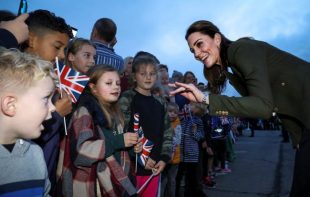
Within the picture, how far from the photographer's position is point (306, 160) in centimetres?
222

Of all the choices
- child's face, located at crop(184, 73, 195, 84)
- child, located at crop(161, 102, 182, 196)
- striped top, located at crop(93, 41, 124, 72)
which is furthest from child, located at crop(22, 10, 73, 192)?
child's face, located at crop(184, 73, 195, 84)

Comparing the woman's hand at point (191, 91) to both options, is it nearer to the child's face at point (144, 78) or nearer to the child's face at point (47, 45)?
the child's face at point (47, 45)

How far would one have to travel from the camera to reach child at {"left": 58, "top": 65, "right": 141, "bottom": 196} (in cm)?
272

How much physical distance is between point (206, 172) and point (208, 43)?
5.19m

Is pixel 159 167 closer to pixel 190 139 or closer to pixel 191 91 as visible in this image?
pixel 191 91

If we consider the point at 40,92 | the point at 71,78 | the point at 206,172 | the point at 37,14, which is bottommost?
the point at 206,172

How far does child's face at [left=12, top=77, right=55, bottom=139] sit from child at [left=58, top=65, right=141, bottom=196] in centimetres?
98

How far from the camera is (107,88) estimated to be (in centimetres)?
329

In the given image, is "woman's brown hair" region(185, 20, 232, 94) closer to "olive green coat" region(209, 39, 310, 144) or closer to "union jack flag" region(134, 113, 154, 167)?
"olive green coat" region(209, 39, 310, 144)

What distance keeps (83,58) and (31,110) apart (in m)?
1.88

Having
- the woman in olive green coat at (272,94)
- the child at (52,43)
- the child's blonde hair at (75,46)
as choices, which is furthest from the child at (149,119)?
the woman in olive green coat at (272,94)

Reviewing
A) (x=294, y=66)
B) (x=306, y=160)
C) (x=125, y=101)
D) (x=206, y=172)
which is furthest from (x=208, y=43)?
(x=206, y=172)

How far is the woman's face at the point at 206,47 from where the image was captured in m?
2.76

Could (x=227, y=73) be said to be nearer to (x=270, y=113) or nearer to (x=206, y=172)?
(x=270, y=113)
